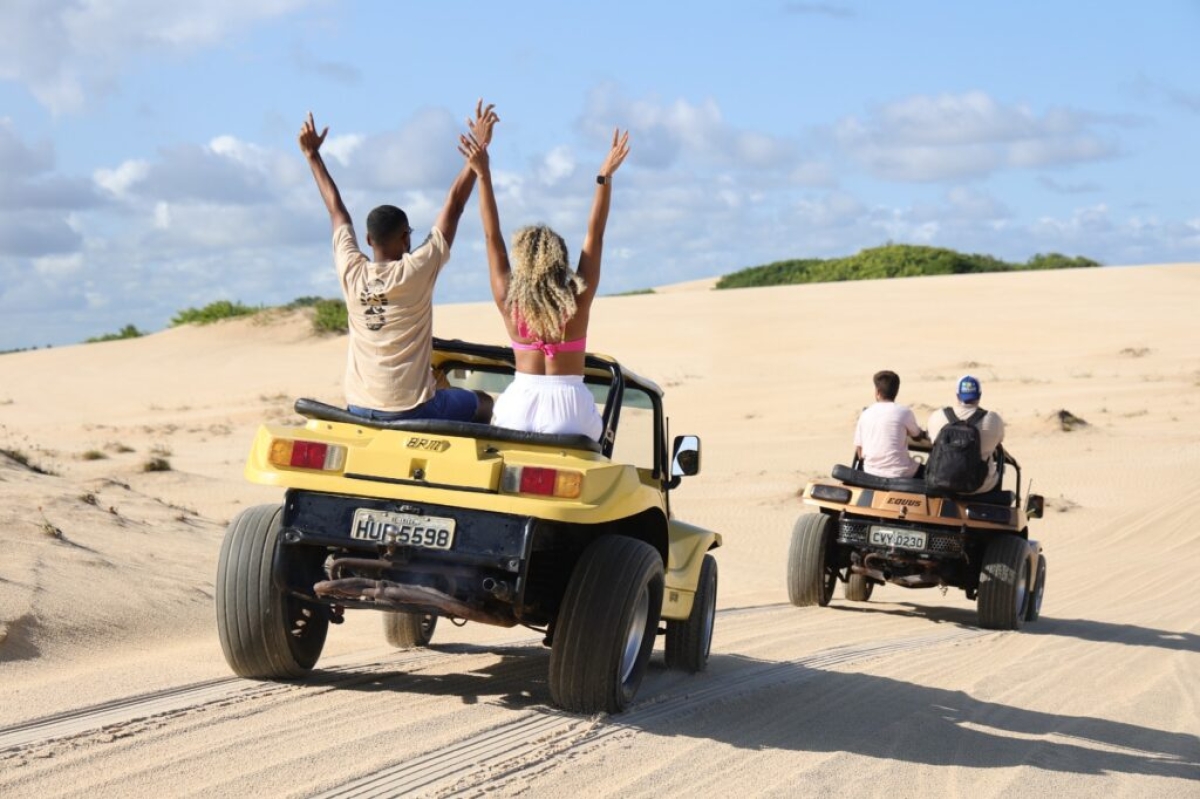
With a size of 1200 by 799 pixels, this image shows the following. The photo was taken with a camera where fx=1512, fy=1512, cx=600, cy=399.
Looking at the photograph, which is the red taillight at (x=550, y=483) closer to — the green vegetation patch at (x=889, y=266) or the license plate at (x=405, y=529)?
the license plate at (x=405, y=529)

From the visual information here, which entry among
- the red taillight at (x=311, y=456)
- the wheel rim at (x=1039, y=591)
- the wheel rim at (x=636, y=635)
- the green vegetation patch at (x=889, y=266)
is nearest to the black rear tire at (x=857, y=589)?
the wheel rim at (x=1039, y=591)

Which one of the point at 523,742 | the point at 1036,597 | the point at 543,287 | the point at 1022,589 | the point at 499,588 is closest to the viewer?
the point at 523,742

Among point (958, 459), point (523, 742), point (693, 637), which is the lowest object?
point (523, 742)

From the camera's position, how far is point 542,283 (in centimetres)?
628

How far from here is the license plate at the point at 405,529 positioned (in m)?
5.93

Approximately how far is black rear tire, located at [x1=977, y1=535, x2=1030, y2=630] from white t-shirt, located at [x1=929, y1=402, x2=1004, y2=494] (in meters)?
0.46

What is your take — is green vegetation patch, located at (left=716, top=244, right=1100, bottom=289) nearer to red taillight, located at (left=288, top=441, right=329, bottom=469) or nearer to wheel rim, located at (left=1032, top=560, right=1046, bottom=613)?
wheel rim, located at (left=1032, top=560, right=1046, bottom=613)

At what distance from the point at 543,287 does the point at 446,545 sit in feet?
3.80

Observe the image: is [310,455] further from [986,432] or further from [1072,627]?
[1072,627]

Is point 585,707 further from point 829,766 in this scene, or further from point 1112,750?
point 1112,750

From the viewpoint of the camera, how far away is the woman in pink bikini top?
6277 millimetres

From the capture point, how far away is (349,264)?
6469mm

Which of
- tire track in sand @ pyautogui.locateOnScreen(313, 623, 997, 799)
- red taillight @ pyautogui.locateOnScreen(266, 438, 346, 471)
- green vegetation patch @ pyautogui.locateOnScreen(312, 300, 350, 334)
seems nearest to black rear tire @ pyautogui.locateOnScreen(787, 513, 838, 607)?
tire track in sand @ pyautogui.locateOnScreen(313, 623, 997, 799)

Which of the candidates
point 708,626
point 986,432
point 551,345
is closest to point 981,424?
point 986,432
